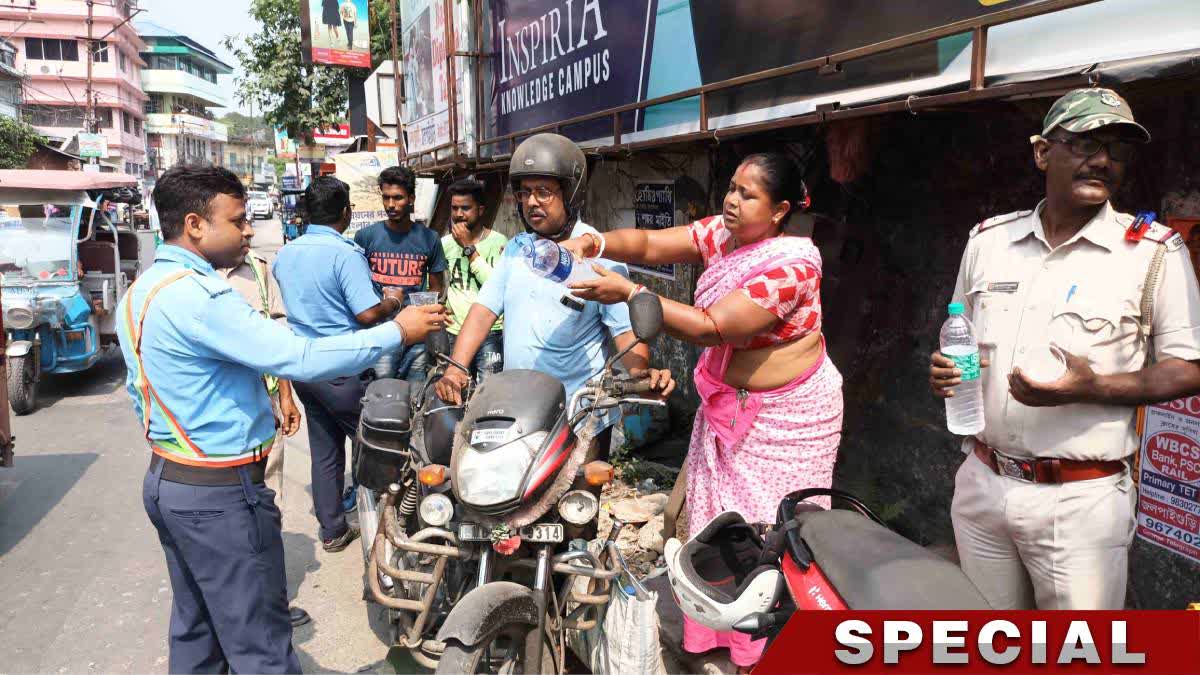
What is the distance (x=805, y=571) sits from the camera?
1.67 metres

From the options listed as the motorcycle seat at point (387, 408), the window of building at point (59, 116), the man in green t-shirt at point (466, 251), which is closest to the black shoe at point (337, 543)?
the man in green t-shirt at point (466, 251)

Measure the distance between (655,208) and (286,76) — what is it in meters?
17.5

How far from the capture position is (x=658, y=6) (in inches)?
177

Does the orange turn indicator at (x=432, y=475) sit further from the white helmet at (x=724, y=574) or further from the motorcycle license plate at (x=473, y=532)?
the white helmet at (x=724, y=574)

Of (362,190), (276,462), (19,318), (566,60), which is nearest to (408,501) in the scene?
(276,462)

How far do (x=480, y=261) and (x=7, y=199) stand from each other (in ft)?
21.7

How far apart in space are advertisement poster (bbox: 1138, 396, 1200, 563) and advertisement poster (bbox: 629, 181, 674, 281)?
3422mm

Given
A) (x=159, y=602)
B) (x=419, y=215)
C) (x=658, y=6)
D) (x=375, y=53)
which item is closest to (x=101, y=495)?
(x=159, y=602)

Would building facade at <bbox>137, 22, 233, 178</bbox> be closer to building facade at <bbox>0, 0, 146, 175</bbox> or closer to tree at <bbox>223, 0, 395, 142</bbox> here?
building facade at <bbox>0, 0, 146, 175</bbox>

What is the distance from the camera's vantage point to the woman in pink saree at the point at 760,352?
7.70 ft

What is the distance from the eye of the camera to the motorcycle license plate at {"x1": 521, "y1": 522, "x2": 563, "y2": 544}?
7.37 feet

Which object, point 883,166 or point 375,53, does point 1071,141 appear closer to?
point 883,166

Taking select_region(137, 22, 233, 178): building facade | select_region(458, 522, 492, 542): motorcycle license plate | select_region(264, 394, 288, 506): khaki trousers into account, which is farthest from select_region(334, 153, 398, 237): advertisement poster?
select_region(137, 22, 233, 178): building facade

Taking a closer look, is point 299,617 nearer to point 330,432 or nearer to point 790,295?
point 330,432
